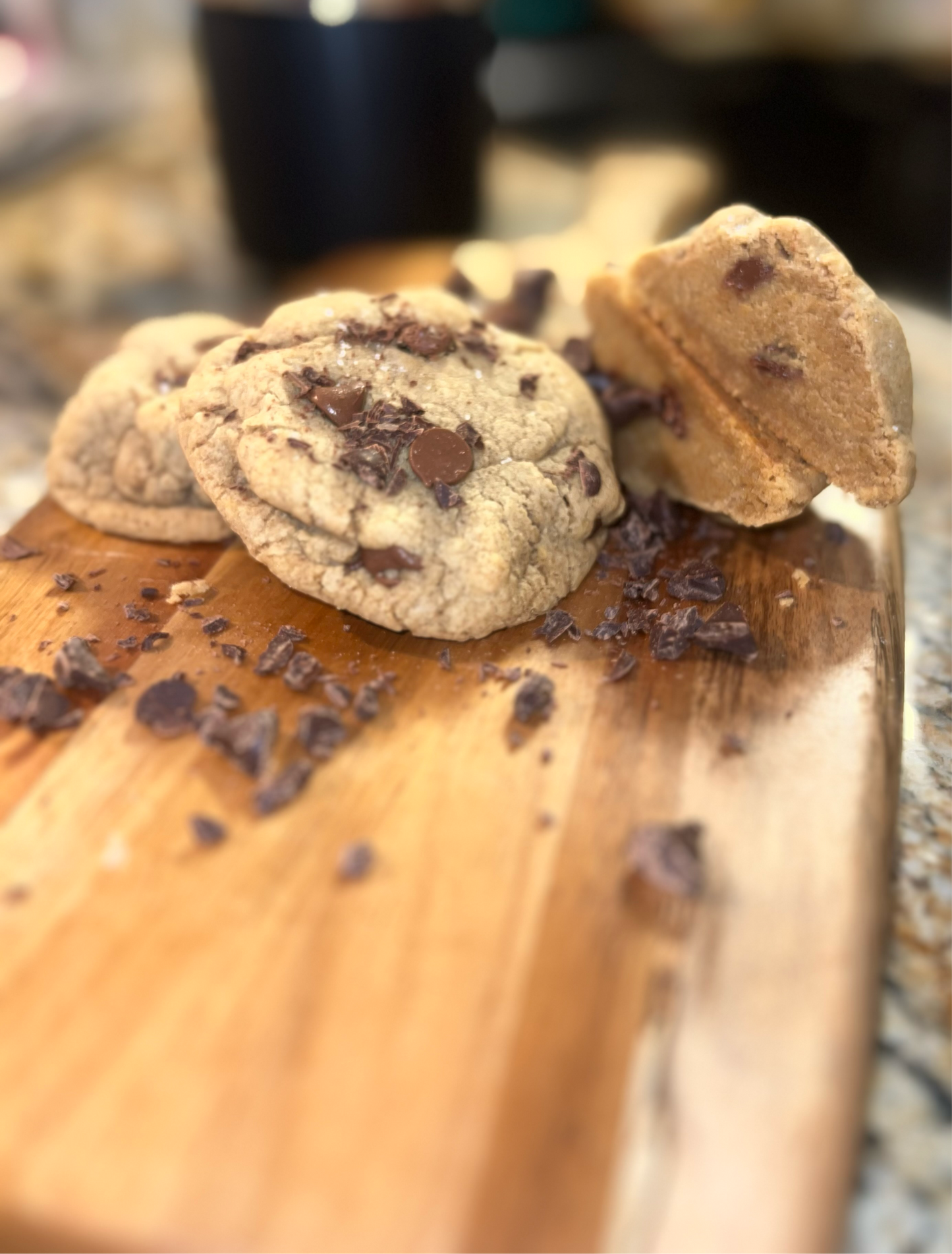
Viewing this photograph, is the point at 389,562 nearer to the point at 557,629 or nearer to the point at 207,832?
the point at 557,629

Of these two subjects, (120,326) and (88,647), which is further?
(120,326)

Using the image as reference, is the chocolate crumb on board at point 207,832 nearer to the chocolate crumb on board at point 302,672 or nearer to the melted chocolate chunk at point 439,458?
the chocolate crumb on board at point 302,672

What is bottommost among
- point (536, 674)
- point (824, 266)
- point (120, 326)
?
point (536, 674)

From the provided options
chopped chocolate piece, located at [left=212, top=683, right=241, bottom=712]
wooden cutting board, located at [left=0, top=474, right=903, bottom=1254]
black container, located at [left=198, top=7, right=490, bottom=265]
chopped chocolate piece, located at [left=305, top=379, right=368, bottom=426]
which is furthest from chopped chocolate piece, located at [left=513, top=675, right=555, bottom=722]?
black container, located at [left=198, top=7, right=490, bottom=265]

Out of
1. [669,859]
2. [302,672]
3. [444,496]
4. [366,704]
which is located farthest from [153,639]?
[669,859]

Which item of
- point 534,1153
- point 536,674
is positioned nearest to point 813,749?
point 536,674

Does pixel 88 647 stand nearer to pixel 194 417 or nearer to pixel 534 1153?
pixel 194 417
